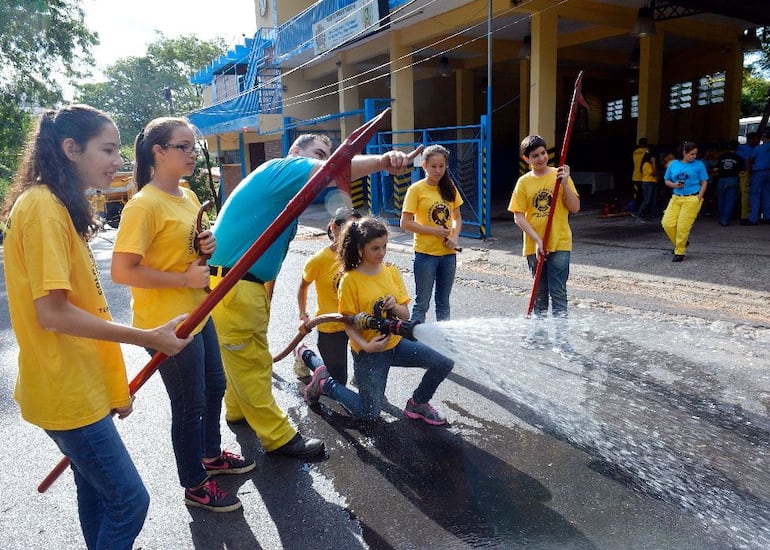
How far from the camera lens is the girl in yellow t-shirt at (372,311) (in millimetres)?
3432

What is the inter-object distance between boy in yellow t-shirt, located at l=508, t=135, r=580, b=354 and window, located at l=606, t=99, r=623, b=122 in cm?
2048

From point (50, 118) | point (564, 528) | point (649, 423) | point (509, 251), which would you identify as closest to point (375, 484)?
point (564, 528)

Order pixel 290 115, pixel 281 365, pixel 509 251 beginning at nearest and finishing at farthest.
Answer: pixel 281 365 → pixel 509 251 → pixel 290 115

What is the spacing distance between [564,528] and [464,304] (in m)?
4.03

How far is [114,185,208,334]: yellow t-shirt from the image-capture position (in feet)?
7.93

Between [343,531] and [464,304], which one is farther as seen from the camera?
[464,304]

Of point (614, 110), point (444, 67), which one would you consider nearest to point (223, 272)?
point (444, 67)

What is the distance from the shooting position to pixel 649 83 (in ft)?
46.0

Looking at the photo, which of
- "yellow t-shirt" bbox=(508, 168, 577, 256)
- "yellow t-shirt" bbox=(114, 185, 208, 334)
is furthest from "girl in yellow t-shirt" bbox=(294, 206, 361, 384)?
"yellow t-shirt" bbox=(508, 168, 577, 256)

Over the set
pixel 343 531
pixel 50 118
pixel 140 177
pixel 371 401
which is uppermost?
pixel 50 118

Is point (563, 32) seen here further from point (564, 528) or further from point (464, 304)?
point (564, 528)

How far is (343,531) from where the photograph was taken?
8.89ft

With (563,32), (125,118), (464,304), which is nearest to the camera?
(464,304)

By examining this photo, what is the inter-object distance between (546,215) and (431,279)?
107cm
